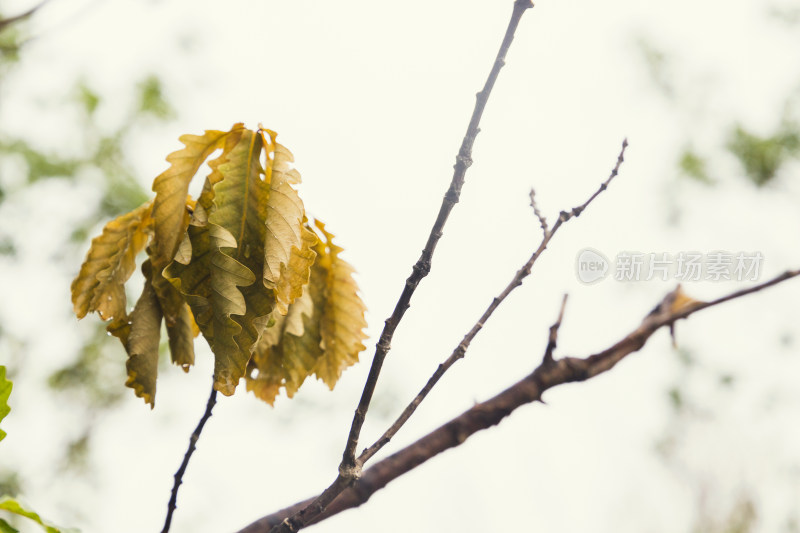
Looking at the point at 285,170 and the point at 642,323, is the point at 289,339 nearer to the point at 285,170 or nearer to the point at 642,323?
the point at 285,170

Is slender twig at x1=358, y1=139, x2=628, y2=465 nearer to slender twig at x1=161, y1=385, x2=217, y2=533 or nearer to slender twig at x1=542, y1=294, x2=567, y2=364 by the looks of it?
slender twig at x1=542, y1=294, x2=567, y2=364

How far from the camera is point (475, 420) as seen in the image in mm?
415

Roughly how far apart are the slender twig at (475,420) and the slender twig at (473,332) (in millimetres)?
54

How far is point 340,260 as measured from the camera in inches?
21.0

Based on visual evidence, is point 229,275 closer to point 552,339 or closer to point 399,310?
point 399,310

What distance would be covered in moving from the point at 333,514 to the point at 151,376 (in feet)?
0.55

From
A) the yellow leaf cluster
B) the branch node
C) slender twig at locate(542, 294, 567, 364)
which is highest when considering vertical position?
the yellow leaf cluster

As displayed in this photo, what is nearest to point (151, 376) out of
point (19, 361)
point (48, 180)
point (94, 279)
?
point (94, 279)

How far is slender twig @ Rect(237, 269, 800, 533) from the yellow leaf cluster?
12 cm

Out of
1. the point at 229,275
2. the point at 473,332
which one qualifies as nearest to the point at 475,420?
the point at 473,332

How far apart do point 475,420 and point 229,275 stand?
0.20 metres

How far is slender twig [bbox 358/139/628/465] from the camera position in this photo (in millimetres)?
344

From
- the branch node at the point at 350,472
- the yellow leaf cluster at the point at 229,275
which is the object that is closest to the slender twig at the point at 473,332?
the branch node at the point at 350,472

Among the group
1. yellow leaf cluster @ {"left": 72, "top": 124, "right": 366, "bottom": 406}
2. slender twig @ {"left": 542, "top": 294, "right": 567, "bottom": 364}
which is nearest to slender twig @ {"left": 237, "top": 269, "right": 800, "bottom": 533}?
slender twig @ {"left": 542, "top": 294, "right": 567, "bottom": 364}
